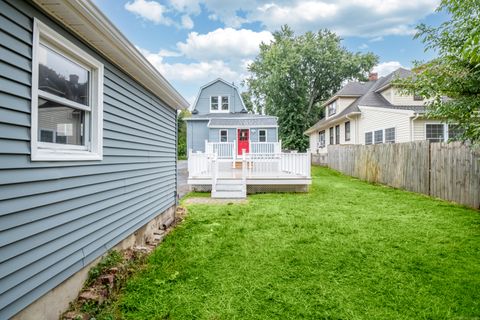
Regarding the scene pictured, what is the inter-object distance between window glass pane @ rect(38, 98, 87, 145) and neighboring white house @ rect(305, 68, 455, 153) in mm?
7567

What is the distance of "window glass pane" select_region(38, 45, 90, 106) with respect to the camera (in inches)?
91.2

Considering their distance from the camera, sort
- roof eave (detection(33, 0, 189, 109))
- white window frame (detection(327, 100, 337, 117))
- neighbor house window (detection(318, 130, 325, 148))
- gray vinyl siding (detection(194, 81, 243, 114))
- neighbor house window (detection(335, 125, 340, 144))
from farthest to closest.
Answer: neighbor house window (detection(318, 130, 325, 148)) → white window frame (detection(327, 100, 337, 117)) → gray vinyl siding (detection(194, 81, 243, 114)) → neighbor house window (detection(335, 125, 340, 144)) → roof eave (detection(33, 0, 189, 109))

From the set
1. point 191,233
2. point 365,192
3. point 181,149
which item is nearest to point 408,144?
point 365,192

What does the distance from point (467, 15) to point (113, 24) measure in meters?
5.89

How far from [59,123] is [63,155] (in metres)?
0.37

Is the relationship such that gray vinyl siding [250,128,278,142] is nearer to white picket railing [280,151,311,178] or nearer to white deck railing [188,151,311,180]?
white deck railing [188,151,311,180]

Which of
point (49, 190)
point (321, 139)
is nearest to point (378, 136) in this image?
point (321, 139)

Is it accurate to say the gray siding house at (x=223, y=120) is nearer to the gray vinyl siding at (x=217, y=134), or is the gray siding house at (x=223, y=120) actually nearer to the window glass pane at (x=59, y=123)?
the gray vinyl siding at (x=217, y=134)

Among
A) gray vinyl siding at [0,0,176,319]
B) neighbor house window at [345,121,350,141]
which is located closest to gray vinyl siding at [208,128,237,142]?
neighbor house window at [345,121,350,141]

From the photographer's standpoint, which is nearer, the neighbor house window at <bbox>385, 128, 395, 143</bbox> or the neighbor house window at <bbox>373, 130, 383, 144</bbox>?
the neighbor house window at <bbox>385, 128, 395, 143</bbox>

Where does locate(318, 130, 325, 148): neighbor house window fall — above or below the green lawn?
above

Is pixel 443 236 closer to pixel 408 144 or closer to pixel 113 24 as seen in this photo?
pixel 408 144

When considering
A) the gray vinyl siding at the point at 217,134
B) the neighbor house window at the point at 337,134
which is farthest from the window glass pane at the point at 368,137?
the gray vinyl siding at the point at 217,134

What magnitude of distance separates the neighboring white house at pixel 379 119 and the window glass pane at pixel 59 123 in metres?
7.57
